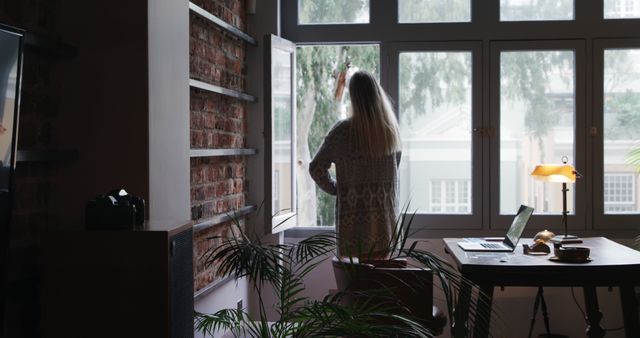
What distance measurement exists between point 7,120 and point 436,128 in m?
4.10

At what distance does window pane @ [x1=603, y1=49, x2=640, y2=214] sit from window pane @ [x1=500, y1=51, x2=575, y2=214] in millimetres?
253

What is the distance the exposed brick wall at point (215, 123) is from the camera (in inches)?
173

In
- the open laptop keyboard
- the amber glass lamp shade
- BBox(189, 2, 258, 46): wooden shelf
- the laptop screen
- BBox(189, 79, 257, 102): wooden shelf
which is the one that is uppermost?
BBox(189, 2, 258, 46): wooden shelf

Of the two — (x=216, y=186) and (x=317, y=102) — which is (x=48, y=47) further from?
(x=317, y=102)

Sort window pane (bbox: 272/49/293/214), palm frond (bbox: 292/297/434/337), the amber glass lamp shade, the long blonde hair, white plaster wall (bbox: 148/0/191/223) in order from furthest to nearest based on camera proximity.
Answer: window pane (bbox: 272/49/293/214) < the amber glass lamp shade < the long blonde hair < white plaster wall (bbox: 148/0/191/223) < palm frond (bbox: 292/297/434/337)

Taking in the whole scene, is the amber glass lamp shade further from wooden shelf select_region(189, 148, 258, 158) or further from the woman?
wooden shelf select_region(189, 148, 258, 158)

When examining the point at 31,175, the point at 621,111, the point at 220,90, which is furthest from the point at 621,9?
the point at 31,175

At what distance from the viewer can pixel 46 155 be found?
2859 mm

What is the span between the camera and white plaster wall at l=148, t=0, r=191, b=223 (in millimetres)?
3264

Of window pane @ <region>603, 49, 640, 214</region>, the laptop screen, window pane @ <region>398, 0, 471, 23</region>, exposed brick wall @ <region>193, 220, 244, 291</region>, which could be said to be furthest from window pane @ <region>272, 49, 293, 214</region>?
window pane @ <region>603, 49, 640, 214</region>

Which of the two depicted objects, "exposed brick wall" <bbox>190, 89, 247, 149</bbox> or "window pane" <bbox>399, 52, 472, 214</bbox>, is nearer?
"exposed brick wall" <bbox>190, 89, 247, 149</bbox>

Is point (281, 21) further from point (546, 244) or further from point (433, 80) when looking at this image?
point (546, 244)

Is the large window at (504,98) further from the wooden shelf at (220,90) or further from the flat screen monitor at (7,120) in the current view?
the flat screen monitor at (7,120)

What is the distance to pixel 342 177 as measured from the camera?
4.67 meters
